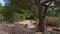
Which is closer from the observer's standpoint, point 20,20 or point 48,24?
point 48,24

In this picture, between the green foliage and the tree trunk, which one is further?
the green foliage

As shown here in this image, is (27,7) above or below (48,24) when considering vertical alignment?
above

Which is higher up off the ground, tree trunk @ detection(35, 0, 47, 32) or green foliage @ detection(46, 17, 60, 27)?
tree trunk @ detection(35, 0, 47, 32)

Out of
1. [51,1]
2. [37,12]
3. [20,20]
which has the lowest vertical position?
[20,20]

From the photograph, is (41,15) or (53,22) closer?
(41,15)

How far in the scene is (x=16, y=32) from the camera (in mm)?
8352

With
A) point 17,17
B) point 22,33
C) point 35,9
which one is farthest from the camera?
point 17,17

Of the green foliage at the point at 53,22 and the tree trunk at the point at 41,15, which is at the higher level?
the tree trunk at the point at 41,15

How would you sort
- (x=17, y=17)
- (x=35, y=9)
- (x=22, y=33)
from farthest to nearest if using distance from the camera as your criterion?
(x=17, y=17), (x=35, y=9), (x=22, y=33)

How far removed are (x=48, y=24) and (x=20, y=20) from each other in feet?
9.68

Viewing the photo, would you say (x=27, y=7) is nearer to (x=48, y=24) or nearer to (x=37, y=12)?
(x=37, y=12)

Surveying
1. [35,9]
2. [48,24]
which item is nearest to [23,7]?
[35,9]

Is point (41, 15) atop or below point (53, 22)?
atop

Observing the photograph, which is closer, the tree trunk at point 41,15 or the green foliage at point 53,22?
the tree trunk at point 41,15
